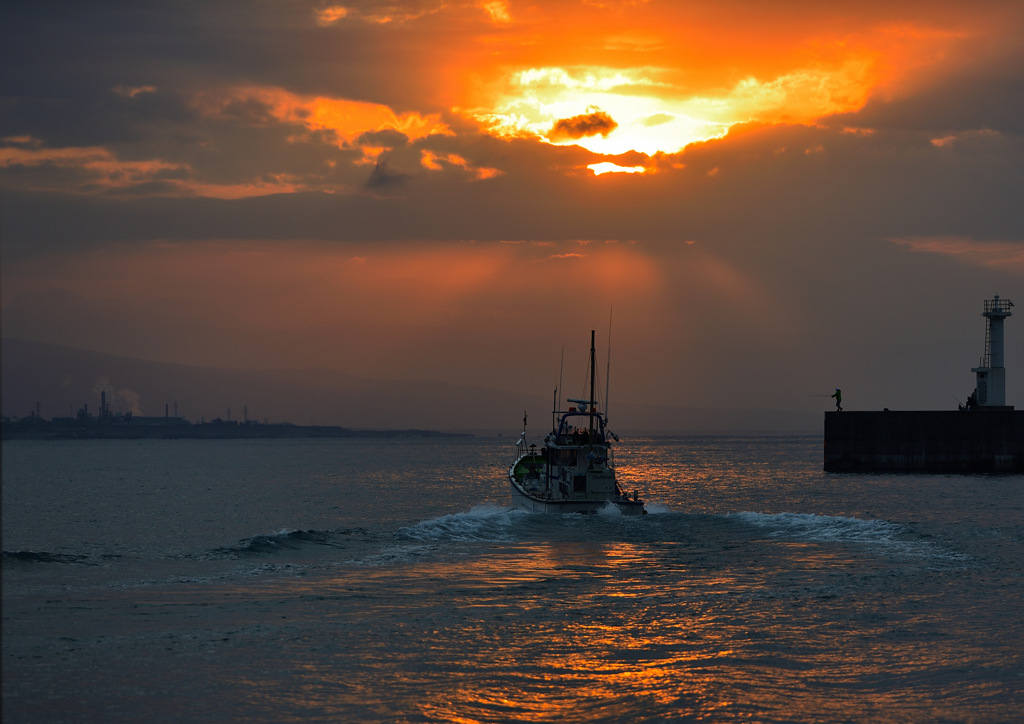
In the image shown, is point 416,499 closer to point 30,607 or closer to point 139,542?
point 139,542

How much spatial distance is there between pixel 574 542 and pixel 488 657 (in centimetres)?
1953

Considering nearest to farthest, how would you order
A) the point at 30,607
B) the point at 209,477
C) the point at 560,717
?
the point at 560,717
the point at 30,607
the point at 209,477

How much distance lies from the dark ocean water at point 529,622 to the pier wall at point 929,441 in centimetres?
4222

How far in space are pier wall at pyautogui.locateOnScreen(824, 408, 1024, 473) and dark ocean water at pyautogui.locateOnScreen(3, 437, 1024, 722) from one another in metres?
42.2

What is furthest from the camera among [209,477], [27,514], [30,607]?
[209,477]

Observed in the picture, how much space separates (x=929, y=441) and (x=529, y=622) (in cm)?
7640

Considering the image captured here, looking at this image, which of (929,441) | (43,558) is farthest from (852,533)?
(929,441)

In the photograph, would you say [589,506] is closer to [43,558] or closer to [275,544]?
[275,544]

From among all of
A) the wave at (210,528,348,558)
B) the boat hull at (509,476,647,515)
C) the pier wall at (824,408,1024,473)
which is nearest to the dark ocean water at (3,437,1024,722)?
the wave at (210,528,348,558)

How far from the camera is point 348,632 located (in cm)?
2203

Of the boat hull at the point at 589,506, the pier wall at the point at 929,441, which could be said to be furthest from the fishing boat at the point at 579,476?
the pier wall at the point at 929,441

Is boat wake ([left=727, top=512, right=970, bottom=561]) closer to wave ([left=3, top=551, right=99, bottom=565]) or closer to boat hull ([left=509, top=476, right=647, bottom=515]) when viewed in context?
boat hull ([left=509, top=476, right=647, bottom=515])

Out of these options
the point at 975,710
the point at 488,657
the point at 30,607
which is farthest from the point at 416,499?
the point at 975,710

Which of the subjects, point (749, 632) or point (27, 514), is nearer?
point (749, 632)
